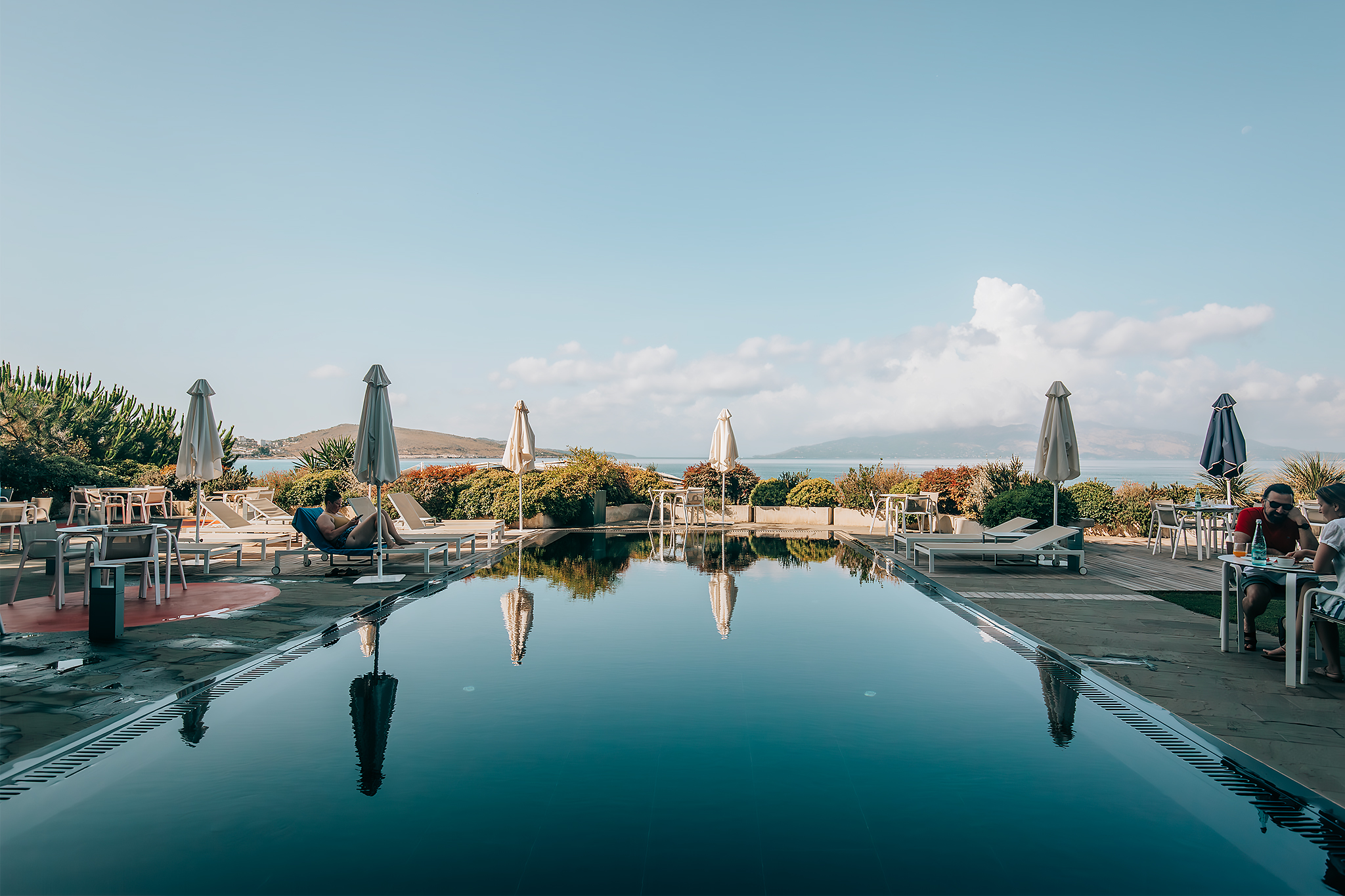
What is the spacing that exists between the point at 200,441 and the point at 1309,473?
16.5 m

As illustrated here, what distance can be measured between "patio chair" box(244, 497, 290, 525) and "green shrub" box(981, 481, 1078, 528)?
429 inches

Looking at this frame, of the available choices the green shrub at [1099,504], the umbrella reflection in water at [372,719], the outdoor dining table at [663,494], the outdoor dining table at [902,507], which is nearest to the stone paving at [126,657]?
the umbrella reflection in water at [372,719]

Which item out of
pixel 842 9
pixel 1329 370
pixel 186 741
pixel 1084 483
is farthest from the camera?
pixel 1329 370

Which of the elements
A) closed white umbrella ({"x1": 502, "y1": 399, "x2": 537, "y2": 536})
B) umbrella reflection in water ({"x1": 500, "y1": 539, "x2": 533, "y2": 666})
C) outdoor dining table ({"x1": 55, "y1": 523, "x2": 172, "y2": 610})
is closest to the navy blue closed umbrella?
umbrella reflection in water ({"x1": 500, "y1": 539, "x2": 533, "y2": 666})

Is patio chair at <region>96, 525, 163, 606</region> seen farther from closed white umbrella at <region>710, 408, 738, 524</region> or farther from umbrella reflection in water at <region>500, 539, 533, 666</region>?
closed white umbrella at <region>710, 408, 738, 524</region>

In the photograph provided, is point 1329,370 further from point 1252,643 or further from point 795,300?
point 1252,643

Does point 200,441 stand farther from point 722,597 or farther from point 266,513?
point 722,597

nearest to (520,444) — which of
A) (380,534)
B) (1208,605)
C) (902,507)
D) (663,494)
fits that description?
(663,494)

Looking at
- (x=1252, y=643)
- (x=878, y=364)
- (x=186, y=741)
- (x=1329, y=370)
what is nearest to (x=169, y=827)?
(x=186, y=741)

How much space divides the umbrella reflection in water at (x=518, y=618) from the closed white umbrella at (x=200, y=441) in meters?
4.59

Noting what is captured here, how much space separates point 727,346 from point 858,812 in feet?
104

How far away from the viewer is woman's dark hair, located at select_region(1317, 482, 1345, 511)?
385 cm

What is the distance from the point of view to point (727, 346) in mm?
33500

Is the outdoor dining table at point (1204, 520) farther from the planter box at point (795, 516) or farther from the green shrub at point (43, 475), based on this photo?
the green shrub at point (43, 475)
